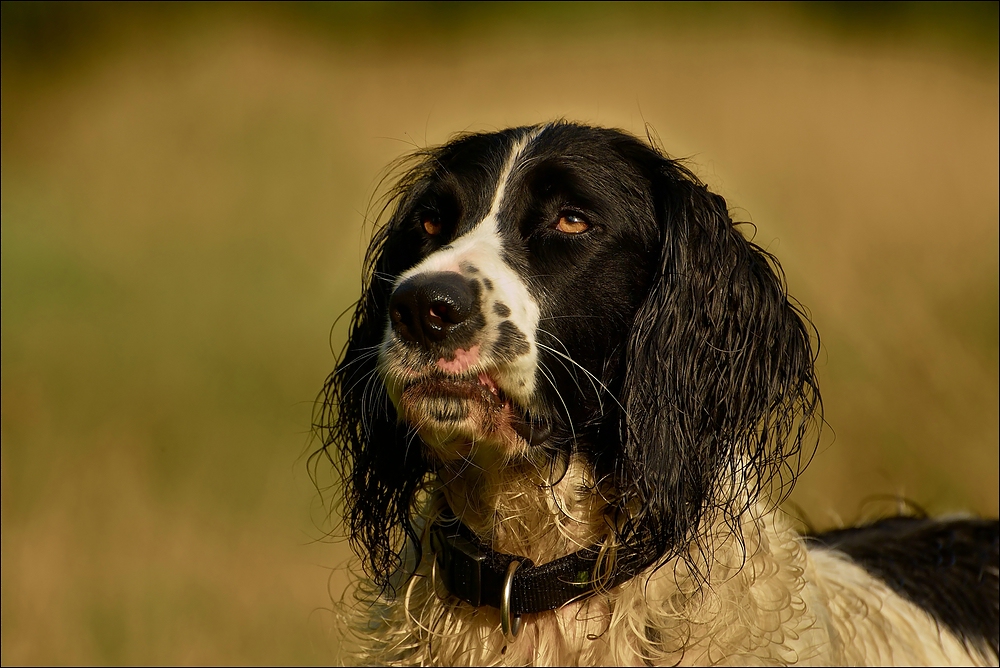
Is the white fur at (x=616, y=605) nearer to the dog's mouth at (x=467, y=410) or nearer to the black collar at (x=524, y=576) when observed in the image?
the black collar at (x=524, y=576)

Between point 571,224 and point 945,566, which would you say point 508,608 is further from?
point 945,566

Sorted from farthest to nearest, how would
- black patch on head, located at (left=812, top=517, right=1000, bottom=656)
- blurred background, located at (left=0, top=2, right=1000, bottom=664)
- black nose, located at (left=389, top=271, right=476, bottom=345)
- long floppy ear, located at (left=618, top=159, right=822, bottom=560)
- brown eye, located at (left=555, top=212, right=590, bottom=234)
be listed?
blurred background, located at (left=0, top=2, right=1000, bottom=664), black patch on head, located at (left=812, top=517, right=1000, bottom=656), brown eye, located at (left=555, top=212, right=590, bottom=234), long floppy ear, located at (left=618, top=159, right=822, bottom=560), black nose, located at (left=389, top=271, right=476, bottom=345)

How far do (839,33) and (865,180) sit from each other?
2283mm

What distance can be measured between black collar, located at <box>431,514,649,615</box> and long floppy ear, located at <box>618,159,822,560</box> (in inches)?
4.9

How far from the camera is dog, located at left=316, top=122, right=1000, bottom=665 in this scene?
2561 millimetres

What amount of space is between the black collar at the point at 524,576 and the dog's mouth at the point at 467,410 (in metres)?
0.34

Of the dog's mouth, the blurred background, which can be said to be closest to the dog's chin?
the dog's mouth

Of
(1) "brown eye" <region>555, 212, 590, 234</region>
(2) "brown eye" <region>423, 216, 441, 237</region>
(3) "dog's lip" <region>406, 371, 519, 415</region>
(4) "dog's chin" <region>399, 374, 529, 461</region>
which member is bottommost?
(4) "dog's chin" <region>399, 374, 529, 461</region>

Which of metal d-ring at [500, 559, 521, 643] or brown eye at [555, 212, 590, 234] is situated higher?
brown eye at [555, 212, 590, 234]

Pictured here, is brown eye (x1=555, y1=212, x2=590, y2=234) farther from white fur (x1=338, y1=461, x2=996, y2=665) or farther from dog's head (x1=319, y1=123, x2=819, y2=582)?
white fur (x1=338, y1=461, x2=996, y2=665)

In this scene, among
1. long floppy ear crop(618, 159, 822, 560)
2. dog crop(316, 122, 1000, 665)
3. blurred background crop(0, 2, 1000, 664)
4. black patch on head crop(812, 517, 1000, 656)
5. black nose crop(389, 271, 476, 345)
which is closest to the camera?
black nose crop(389, 271, 476, 345)

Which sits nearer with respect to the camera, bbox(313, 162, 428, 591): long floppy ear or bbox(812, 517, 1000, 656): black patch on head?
bbox(313, 162, 428, 591): long floppy ear

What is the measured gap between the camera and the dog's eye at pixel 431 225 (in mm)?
3066

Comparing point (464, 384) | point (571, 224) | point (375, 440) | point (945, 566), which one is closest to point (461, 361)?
point (464, 384)
